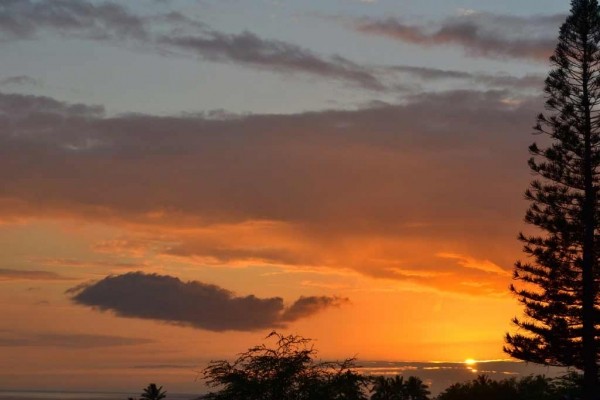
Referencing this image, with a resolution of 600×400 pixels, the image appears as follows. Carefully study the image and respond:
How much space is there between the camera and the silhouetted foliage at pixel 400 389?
10500cm

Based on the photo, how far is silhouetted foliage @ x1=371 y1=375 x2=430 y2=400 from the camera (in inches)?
4134

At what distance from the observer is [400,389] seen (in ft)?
354

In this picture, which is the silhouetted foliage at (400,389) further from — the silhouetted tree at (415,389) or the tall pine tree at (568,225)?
the tall pine tree at (568,225)

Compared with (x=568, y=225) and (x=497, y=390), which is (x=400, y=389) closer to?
(x=497, y=390)

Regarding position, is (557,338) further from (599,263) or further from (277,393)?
(277,393)

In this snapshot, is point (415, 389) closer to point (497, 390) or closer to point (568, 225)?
point (497, 390)

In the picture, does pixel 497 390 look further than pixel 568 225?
Yes

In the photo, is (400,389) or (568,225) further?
(400,389)

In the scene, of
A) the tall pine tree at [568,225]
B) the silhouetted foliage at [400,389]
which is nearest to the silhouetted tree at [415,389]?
the silhouetted foliage at [400,389]

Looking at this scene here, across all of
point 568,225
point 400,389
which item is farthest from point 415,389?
point 568,225

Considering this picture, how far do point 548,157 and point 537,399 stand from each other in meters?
31.7

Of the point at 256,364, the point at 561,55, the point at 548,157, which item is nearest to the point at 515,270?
the point at 548,157

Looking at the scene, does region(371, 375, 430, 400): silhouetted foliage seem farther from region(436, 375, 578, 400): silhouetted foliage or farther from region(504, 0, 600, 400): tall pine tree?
region(504, 0, 600, 400): tall pine tree

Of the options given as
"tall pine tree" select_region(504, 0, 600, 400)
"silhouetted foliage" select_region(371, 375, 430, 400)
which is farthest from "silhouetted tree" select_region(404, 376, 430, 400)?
"tall pine tree" select_region(504, 0, 600, 400)
